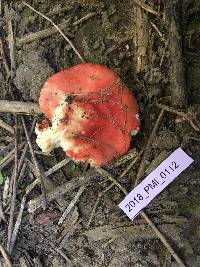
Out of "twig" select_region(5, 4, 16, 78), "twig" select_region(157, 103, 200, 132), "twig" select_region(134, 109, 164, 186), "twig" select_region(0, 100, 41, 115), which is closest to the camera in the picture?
"twig" select_region(157, 103, 200, 132)

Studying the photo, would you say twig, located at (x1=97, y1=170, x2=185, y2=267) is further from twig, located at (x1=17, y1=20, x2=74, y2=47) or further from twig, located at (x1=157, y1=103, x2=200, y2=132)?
twig, located at (x1=17, y1=20, x2=74, y2=47)

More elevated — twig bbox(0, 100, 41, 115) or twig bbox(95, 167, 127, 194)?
twig bbox(0, 100, 41, 115)

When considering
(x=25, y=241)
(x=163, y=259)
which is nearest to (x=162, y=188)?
(x=163, y=259)

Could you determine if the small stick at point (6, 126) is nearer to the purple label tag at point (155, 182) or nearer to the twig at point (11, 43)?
the twig at point (11, 43)

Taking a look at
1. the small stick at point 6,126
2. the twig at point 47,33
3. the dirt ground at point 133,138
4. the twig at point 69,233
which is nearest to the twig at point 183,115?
the dirt ground at point 133,138

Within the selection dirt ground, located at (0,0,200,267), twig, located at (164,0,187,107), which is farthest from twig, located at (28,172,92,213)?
twig, located at (164,0,187,107)

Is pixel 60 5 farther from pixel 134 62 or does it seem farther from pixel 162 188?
pixel 162 188
